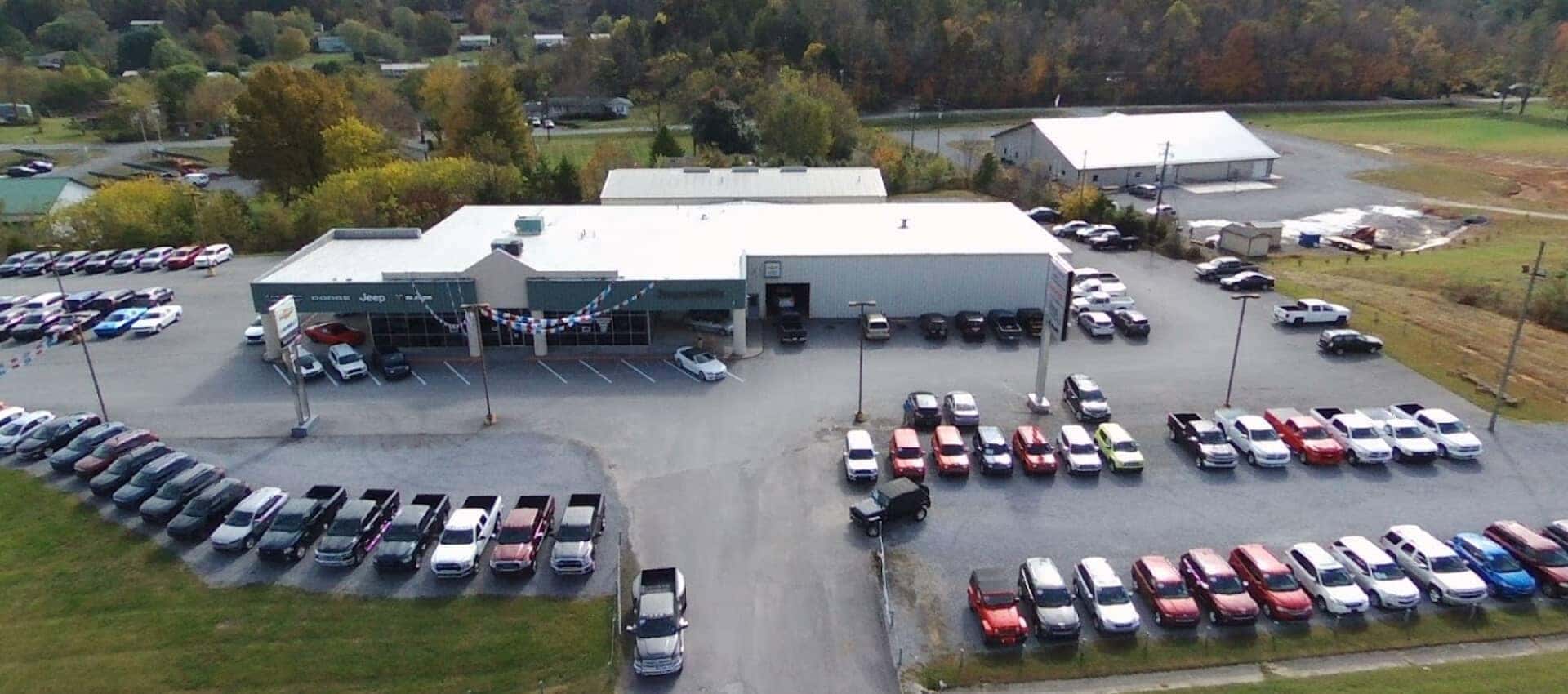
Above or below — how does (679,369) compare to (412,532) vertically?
below

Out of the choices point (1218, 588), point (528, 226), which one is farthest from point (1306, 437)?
point (528, 226)

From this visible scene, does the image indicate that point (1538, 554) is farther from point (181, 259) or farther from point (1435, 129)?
point (1435, 129)

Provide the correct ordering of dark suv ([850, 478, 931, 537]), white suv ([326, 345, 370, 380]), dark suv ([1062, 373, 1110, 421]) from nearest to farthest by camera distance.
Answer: dark suv ([850, 478, 931, 537]), dark suv ([1062, 373, 1110, 421]), white suv ([326, 345, 370, 380])

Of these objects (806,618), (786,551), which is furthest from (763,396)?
(806,618)

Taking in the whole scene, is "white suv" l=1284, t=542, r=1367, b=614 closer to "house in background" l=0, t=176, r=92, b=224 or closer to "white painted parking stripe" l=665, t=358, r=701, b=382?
"white painted parking stripe" l=665, t=358, r=701, b=382

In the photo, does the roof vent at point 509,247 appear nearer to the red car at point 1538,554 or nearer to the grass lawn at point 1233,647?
the grass lawn at point 1233,647

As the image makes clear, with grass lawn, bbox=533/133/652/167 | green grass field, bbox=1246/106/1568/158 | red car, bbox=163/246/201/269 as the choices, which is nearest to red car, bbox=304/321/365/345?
red car, bbox=163/246/201/269

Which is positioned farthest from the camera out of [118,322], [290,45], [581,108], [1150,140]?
[290,45]
